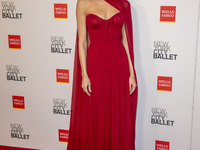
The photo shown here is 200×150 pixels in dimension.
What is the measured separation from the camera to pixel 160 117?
2512 mm

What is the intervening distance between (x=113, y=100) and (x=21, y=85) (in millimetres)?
1180

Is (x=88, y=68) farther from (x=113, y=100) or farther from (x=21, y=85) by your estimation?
(x=21, y=85)

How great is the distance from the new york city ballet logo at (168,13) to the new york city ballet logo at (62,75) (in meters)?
1.08

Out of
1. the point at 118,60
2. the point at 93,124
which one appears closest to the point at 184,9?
the point at 118,60

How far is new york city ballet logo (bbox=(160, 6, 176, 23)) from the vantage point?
2312mm

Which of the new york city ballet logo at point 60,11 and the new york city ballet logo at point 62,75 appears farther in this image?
the new york city ballet logo at point 62,75

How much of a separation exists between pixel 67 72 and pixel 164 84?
97 centimetres

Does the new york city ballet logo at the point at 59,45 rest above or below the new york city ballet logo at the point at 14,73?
above

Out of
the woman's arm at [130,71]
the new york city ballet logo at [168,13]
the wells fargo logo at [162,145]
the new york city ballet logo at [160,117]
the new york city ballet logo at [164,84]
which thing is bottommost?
the wells fargo logo at [162,145]

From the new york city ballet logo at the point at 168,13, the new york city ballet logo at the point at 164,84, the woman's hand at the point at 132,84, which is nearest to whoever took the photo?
the woman's hand at the point at 132,84

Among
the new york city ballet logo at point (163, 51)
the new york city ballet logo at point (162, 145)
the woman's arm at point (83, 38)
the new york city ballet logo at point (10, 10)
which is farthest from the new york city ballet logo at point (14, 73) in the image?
the new york city ballet logo at point (162, 145)

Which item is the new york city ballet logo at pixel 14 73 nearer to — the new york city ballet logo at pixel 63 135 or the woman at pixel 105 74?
the new york city ballet logo at pixel 63 135

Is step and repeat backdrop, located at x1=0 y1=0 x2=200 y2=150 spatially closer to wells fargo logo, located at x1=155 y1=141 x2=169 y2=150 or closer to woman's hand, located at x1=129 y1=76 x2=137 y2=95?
wells fargo logo, located at x1=155 y1=141 x2=169 y2=150

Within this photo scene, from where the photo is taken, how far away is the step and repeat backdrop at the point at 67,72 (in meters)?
2.35
